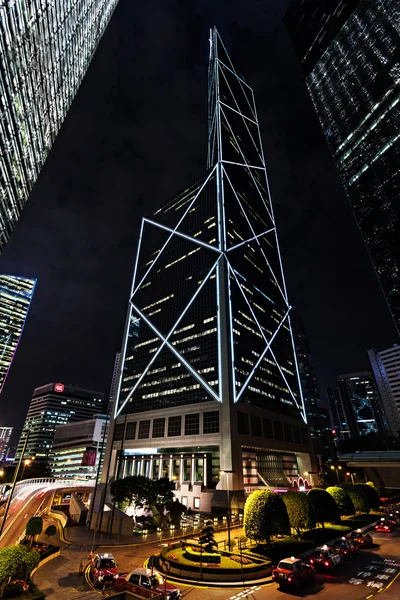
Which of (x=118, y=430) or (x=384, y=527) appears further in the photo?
(x=118, y=430)

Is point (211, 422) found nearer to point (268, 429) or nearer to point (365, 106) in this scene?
point (268, 429)

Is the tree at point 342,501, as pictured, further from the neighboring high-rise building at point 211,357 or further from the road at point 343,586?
the neighboring high-rise building at point 211,357

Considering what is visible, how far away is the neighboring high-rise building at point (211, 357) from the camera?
69875 millimetres

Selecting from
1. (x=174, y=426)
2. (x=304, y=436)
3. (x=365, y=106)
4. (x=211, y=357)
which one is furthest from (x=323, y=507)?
(x=365, y=106)

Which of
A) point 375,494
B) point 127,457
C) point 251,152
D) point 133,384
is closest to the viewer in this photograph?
point 375,494

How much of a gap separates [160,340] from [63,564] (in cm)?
7061

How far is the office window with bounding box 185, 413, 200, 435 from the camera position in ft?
235

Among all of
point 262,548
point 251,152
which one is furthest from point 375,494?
point 251,152

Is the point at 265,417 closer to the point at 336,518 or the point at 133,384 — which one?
the point at 133,384

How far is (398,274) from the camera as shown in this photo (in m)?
80.4

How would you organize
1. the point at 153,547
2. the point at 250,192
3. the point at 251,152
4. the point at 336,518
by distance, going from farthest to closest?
the point at 251,152 < the point at 250,192 < the point at 336,518 < the point at 153,547

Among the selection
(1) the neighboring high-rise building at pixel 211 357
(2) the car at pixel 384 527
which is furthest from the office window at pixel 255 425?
(2) the car at pixel 384 527

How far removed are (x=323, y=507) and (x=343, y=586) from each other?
13.9 m

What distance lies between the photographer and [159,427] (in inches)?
3150
